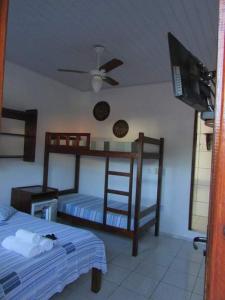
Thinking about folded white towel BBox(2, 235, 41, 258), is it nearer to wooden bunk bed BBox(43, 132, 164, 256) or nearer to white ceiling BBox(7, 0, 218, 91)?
wooden bunk bed BBox(43, 132, 164, 256)

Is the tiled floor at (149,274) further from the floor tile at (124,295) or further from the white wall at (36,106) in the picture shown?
the white wall at (36,106)

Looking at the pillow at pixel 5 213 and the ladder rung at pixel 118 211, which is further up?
the pillow at pixel 5 213

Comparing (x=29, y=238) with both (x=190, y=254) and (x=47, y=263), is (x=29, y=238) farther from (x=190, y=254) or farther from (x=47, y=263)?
(x=190, y=254)

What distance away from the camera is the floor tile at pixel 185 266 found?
2.79 m

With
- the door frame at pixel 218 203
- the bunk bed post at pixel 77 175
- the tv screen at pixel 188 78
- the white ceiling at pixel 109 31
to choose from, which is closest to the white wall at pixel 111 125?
the bunk bed post at pixel 77 175

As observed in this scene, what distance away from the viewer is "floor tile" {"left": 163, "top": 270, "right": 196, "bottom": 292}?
8.12 feet

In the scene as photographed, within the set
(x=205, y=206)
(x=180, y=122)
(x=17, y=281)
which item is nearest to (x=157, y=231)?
(x=205, y=206)

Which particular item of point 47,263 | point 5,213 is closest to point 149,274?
point 47,263

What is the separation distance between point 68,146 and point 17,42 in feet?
5.37

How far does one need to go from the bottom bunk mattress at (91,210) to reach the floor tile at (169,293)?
0.92m

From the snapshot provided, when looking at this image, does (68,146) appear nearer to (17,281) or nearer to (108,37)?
(108,37)

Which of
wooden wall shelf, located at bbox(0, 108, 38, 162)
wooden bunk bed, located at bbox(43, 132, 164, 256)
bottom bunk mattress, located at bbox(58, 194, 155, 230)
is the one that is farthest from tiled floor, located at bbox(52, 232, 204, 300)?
wooden wall shelf, located at bbox(0, 108, 38, 162)

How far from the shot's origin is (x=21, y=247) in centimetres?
182

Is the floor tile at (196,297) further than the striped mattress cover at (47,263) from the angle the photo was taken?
Yes
